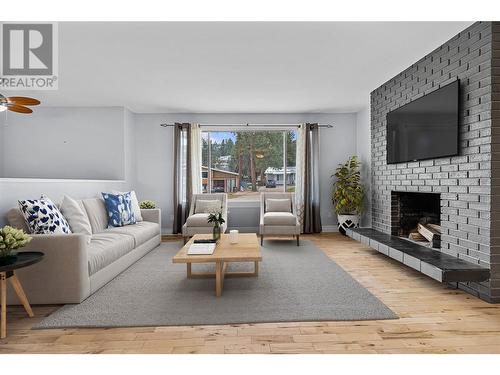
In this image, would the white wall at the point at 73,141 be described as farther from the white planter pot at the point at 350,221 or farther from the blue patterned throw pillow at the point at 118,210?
the white planter pot at the point at 350,221

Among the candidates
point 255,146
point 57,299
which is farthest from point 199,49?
point 255,146

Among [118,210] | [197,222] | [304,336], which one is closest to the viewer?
[304,336]

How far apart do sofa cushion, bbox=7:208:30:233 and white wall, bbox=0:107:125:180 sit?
292 cm

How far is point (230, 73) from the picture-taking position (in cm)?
411

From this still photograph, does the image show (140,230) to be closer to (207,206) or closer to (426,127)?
(207,206)

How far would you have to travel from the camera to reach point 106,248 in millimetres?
3199

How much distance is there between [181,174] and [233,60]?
10.1ft

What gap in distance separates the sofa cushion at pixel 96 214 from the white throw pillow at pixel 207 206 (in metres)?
1.56

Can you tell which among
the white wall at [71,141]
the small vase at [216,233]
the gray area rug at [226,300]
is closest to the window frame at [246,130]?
the white wall at [71,141]

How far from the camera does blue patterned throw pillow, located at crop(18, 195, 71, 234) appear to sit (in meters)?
2.93

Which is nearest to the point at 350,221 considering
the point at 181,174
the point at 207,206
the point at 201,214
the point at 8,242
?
the point at 207,206

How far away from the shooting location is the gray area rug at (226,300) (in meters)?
2.38

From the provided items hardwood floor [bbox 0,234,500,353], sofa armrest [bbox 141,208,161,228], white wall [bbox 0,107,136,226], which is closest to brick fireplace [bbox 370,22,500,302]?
hardwood floor [bbox 0,234,500,353]

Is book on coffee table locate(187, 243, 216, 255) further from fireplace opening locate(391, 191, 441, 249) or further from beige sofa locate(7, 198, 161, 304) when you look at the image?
fireplace opening locate(391, 191, 441, 249)
